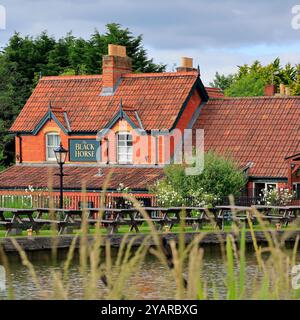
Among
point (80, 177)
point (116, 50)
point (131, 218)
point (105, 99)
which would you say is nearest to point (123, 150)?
point (80, 177)

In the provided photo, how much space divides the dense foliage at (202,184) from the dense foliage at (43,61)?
20.9m

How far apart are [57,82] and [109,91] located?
332cm

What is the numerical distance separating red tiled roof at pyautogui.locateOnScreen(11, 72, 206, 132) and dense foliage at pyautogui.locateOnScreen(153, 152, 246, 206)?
19.5 feet

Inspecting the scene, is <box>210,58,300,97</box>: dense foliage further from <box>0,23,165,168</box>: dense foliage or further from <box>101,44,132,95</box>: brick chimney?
<box>101,44,132,95</box>: brick chimney

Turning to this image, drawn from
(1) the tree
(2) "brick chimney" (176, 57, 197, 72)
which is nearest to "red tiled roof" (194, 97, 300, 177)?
(2) "brick chimney" (176, 57, 197, 72)

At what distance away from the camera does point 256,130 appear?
42844 millimetres

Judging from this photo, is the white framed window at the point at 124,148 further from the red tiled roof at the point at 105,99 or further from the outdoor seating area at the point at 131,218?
the outdoor seating area at the point at 131,218

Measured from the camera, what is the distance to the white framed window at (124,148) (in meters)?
43.1

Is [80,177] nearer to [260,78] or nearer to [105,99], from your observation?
[105,99]

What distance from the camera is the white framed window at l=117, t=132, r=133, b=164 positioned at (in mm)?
43125

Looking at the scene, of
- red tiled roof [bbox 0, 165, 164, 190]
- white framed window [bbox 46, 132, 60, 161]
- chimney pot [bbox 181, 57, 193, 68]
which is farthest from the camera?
chimney pot [bbox 181, 57, 193, 68]

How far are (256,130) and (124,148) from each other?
5.68 metres

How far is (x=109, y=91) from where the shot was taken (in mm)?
46188

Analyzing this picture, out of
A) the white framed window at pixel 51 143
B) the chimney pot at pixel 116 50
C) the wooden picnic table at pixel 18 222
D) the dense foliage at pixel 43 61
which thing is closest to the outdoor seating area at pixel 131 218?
the wooden picnic table at pixel 18 222
